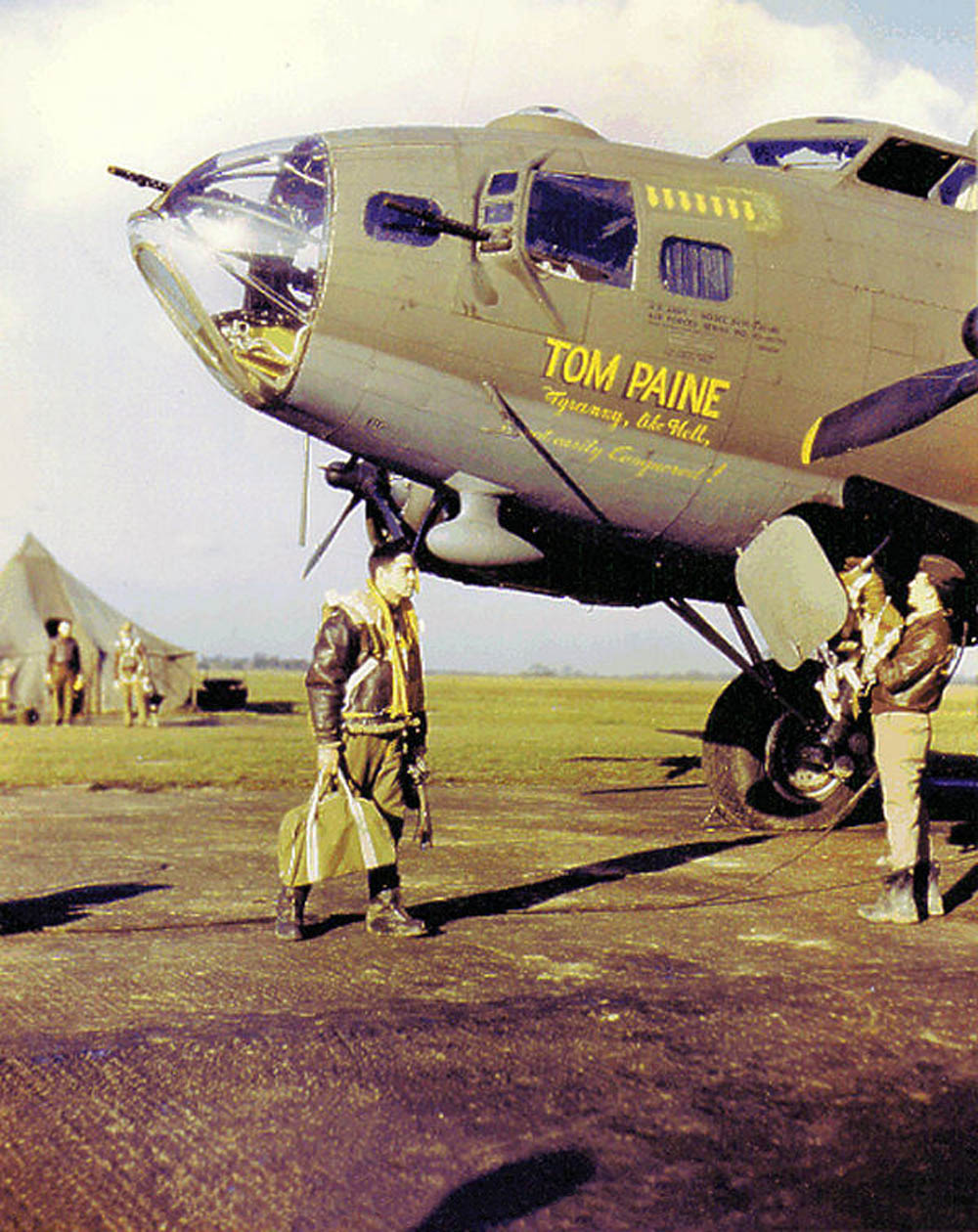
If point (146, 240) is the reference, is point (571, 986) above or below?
below

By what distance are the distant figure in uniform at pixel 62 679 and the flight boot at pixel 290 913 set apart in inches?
767

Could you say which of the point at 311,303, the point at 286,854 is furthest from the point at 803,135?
the point at 286,854

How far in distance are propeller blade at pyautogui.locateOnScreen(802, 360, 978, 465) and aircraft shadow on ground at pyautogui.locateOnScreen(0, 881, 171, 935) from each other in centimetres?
524

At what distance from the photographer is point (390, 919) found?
19.3 ft

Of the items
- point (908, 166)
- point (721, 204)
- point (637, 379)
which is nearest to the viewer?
point (637, 379)

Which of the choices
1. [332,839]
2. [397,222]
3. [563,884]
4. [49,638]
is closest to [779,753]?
[563,884]

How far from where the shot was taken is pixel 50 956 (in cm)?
546

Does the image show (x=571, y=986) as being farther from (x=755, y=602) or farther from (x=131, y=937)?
(x=755, y=602)

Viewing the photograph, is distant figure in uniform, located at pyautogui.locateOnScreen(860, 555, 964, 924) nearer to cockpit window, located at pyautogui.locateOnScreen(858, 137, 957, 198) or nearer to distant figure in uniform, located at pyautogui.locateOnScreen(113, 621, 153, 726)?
cockpit window, located at pyautogui.locateOnScreen(858, 137, 957, 198)

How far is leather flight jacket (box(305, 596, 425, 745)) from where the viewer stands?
19.3 feet

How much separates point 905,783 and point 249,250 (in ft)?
16.3

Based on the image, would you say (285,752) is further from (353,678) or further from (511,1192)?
(511,1192)

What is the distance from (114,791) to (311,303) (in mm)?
7676

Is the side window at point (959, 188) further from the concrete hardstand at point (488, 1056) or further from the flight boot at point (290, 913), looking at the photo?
the flight boot at point (290, 913)
